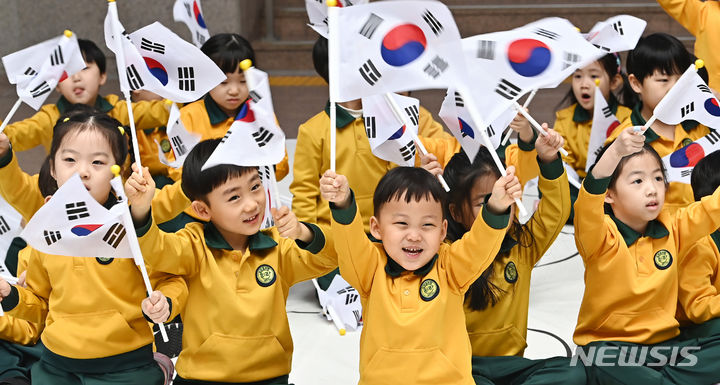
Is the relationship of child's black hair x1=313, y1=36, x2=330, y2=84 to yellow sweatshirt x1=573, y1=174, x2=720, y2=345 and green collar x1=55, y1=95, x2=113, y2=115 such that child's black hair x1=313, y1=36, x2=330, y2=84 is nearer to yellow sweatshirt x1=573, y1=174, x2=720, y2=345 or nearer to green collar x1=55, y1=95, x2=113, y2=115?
green collar x1=55, y1=95, x2=113, y2=115

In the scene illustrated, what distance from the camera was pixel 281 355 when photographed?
7.98 feet

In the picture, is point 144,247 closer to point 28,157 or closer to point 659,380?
point 659,380

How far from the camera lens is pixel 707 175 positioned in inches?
111

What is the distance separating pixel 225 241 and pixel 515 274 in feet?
2.46

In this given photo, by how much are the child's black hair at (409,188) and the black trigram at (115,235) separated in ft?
1.96

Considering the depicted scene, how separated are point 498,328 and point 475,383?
213 mm

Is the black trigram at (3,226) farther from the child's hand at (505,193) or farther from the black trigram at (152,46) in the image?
the child's hand at (505,193)

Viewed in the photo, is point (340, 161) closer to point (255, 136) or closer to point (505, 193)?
point (255, 136)

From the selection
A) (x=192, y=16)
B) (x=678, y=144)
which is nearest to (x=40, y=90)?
(x=192, y=16)

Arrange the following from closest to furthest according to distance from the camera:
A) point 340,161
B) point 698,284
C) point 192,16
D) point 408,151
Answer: point 698,284, point 408,151, point 340,161, point 192,16

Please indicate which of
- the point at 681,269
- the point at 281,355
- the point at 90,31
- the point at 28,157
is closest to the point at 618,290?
the point at 681,269

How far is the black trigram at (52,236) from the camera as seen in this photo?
7.29 ft

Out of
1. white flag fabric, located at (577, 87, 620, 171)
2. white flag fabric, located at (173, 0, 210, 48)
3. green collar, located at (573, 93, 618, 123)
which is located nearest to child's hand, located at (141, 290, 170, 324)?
white flag fabric, located at (173, 0, 210, 48)

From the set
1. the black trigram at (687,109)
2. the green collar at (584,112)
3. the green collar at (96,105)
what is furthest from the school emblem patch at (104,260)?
the green collar at (584,112)
